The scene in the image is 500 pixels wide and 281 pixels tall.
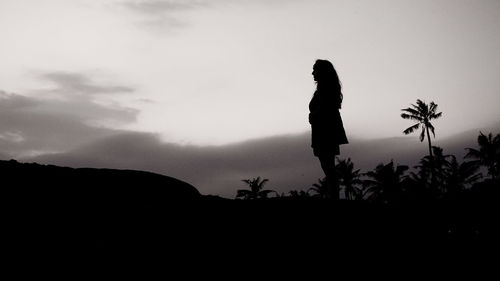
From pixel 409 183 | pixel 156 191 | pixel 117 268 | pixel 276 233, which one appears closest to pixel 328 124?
pixel 276 233

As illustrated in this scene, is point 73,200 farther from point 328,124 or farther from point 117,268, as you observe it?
point 328,124

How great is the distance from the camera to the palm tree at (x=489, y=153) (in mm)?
35312

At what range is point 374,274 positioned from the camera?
405 cm

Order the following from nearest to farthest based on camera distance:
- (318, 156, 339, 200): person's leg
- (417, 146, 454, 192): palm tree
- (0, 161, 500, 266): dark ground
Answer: (0, 161, 500, 266): dark ground → (318, 156, 339, 200): person's leg → (417, 146, 454, 192): palm tree

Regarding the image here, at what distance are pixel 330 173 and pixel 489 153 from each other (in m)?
37.3

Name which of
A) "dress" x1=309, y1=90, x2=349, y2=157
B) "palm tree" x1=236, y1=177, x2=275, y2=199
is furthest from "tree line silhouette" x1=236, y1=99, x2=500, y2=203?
"dress" x1=309, y1=90, x2=349, y2=157

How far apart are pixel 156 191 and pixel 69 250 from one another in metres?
2.16

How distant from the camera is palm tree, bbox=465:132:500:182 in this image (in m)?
35.3

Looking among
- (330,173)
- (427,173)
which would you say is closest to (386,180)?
(427,173)

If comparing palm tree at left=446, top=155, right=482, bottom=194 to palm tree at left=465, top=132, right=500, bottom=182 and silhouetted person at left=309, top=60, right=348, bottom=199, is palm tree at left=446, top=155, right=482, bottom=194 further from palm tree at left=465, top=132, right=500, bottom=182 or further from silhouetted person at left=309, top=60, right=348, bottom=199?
silhouetted person at left=309, top=60, right=348, bottom=199

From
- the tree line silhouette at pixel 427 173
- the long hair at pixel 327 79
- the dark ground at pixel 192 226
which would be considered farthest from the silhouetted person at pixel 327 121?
the tree line silhouette at pixel 427 173

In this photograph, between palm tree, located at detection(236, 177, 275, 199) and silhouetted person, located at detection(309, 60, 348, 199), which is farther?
palm tree, located at detection(236, 177, 275, 199)

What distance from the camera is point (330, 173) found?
17.7 ft

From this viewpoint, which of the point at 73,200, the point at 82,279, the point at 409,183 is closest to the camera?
the point at 82,279
